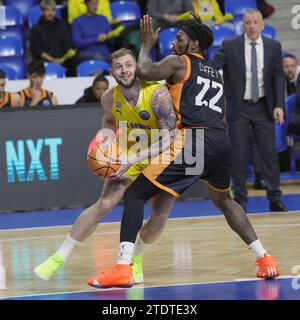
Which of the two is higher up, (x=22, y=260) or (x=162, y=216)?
(x=162, y=216)

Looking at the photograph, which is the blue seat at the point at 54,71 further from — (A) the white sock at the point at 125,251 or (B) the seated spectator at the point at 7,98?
(A) the white sock at the point at 125,251

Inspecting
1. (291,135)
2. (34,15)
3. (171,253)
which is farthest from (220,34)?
(171,253)

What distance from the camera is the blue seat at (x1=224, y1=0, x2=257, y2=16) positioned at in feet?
56.5

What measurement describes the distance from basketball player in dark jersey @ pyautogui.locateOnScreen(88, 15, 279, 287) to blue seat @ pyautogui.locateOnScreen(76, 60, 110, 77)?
7122mm

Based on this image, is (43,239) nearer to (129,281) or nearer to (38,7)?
(129,281)

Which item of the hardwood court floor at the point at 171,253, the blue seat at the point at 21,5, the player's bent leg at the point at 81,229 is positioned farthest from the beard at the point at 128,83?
the blue seat at the point at 21,5

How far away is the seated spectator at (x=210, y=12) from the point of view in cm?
1681

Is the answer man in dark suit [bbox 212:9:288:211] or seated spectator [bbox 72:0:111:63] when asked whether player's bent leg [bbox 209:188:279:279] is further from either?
seated spectator [bbox 72:0:111:63]

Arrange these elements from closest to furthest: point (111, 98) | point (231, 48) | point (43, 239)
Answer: point (111, 98)
point (43, 239)
point (231, 48)

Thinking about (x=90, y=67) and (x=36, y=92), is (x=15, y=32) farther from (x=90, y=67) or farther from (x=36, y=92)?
(x=36, y=92)

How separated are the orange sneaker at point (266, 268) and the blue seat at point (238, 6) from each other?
9.72 m

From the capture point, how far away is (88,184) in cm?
1296
